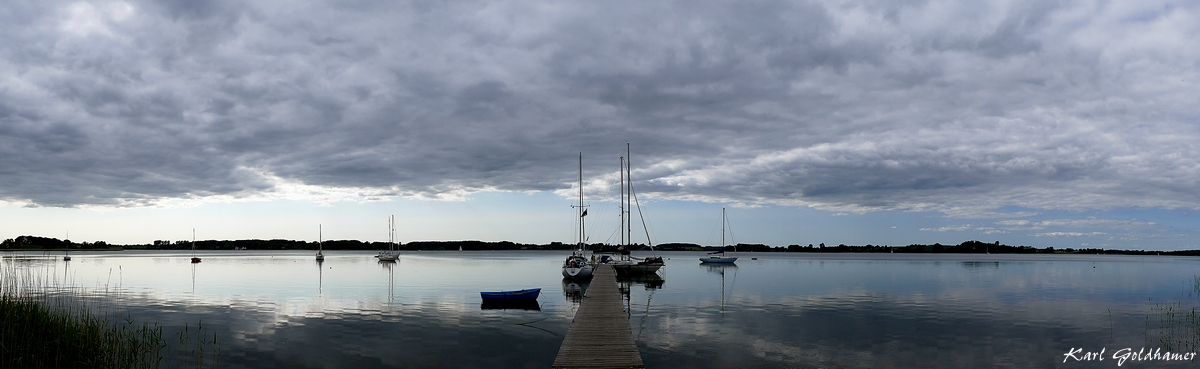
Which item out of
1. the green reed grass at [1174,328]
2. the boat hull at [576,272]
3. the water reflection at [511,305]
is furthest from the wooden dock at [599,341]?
the boat hull at [576,272]

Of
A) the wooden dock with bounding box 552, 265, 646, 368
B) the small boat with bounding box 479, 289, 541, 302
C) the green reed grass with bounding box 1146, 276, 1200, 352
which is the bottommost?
the green reed grass with bounding box 1146, 276, 1200, 352

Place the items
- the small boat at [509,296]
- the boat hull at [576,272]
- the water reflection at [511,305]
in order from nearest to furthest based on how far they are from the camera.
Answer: the water reflection at [511,305] < the small boat at [509,296] < the boat hull at [576,272]

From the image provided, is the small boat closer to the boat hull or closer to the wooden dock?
the wooden dock

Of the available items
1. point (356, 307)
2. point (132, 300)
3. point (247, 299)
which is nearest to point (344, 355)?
point (356, 307)

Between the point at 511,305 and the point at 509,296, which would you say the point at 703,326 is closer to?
the point at 511,305

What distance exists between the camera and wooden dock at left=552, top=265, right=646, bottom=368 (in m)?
17.9

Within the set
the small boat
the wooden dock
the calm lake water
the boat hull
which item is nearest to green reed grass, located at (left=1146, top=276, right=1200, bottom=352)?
the calm lake water

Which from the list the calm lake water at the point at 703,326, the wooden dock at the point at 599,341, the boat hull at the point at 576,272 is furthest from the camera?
the boat hull at the point at 576,272

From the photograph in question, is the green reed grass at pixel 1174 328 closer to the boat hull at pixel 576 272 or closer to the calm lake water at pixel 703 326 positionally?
the calm lake water at pixel 703 326

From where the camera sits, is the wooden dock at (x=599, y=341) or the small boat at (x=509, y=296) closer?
the wooden dock at (x=599, y=341)

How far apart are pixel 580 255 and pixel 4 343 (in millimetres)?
58010

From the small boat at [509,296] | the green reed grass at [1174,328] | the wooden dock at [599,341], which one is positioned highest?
the wooden dock at [599,341]

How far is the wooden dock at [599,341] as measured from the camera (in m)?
17.9

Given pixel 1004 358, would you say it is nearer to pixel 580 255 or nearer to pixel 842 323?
pixel 842 323
